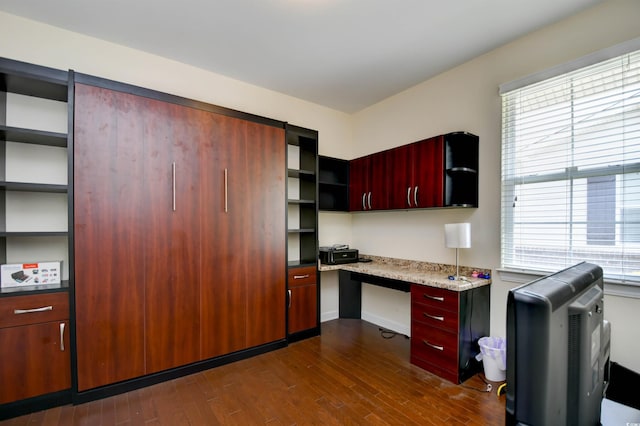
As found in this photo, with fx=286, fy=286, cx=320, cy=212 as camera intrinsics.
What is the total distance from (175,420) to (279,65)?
10.3ft

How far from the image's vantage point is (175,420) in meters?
1.96

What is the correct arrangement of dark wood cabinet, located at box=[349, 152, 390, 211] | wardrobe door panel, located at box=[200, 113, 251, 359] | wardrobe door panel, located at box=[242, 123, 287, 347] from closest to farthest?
wardrobe door panel, located at box=[200, 113, 251, 359], wardrobe door panel, located at box=[242, 123, 287, 347], dark wood cabinet, located at box=[349, 152, 390, 211]

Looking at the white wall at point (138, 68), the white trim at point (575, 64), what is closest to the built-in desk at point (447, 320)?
the white trim at point (575, 64)

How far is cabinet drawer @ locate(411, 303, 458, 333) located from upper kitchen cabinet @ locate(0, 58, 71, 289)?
294cm

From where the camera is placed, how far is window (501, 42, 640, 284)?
194cm

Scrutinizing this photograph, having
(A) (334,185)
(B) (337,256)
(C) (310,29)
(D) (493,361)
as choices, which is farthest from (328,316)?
(C) (310,29)

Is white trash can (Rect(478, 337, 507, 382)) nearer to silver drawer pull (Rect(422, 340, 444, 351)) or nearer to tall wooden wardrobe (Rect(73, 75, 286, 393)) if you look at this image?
→ silver drawer pull (Rect(422, 340, 444, 351))

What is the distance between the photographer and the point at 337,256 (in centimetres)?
356

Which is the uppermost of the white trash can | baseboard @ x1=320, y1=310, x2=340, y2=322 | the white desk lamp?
the white desk lamp

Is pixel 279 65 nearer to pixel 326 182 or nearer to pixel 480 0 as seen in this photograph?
pixel 326 182

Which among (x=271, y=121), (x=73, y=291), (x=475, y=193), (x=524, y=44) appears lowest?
(x=73, y=291)

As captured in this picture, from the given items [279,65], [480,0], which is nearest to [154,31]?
[279,65]

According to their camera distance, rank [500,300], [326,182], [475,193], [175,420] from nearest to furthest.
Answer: [175,420] < [500,300] < [475,193] < [326,182]

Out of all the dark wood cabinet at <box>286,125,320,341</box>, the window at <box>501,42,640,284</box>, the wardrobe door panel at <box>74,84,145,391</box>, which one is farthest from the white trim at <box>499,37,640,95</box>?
the wardrobe door panel at <box>74,84,145,391</box>
